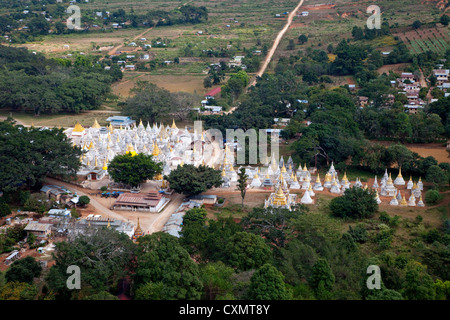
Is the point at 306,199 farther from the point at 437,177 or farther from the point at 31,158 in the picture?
the point at 31,158

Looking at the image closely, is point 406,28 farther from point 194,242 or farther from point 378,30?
point 194,242

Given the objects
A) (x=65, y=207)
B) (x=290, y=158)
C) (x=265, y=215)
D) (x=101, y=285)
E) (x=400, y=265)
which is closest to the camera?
(x=101, y=285)

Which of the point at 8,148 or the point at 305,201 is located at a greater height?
the point at 8,148

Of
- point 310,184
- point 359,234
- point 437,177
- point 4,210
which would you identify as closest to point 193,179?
point 310,184

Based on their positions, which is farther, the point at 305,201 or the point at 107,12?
the point at 107,12

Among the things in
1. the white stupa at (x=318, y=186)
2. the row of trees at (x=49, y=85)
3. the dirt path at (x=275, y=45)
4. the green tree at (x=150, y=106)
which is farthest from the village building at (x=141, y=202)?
the dirt path at (x=275, y=45)

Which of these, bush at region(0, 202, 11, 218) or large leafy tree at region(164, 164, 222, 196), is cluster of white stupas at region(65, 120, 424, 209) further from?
bush at region(0, 202, 11, 218)

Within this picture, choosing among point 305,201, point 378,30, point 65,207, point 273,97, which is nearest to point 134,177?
point 65,207
